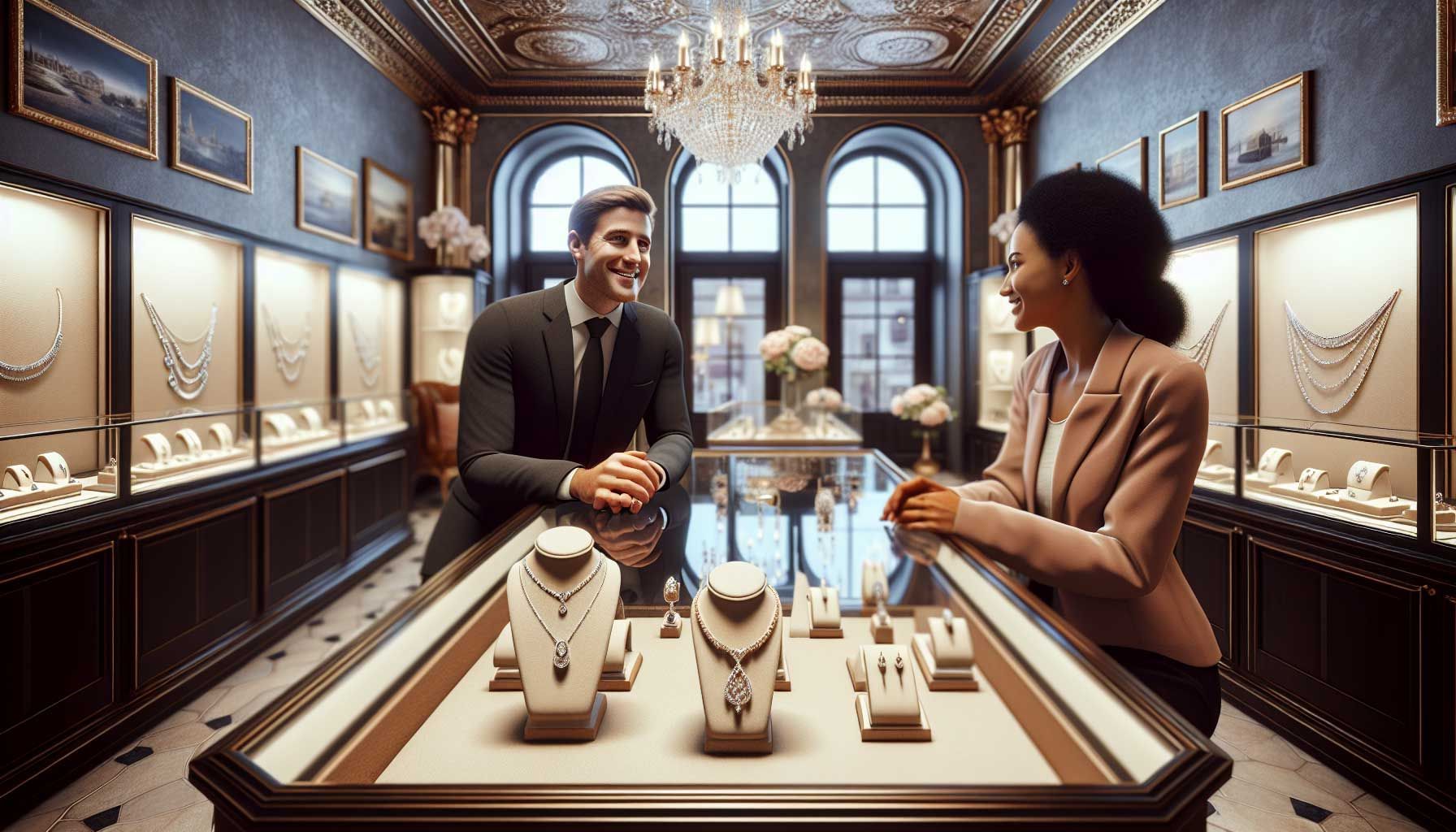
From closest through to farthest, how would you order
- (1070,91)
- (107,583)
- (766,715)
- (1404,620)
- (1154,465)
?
(766,715)
(1154,465)
(1404,620)
(107,583)
(1070,91)

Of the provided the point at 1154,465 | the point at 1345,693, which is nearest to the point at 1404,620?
the point at 1345,693

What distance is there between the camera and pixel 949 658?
3.59 feet

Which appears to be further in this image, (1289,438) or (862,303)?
(862,303)

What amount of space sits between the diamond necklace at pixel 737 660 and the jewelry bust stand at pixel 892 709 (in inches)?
6.6

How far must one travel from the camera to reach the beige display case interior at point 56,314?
346 centimetres

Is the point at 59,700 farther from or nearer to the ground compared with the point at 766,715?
nearer to the ground

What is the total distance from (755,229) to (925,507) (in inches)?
346

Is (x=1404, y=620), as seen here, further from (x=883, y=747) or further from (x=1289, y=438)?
(x=883, y=747)

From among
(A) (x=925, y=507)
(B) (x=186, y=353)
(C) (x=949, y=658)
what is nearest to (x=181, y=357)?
(B) (x=186, y=353)

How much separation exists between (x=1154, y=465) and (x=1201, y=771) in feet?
2.30

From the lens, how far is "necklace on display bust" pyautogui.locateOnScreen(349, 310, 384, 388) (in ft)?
22.8

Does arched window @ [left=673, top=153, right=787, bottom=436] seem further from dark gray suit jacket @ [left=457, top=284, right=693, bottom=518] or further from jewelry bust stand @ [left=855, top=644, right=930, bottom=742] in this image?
jewelry bust stand @ [left=855, top=644, right=930, bottom=742]

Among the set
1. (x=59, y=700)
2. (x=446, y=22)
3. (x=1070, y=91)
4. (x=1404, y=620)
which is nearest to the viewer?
(x=1404, y=620)

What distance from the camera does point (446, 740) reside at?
93 centimetres
